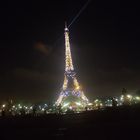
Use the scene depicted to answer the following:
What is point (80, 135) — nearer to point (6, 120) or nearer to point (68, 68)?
point (6, 120)

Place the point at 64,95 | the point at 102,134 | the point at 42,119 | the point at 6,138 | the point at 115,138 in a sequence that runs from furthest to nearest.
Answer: the point at 64,95 → the point at 42,119 → the point at 6,138 → the point at 102,134 → the point at 115,138

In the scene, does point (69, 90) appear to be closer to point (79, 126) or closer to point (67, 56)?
Result: point (67, 56)

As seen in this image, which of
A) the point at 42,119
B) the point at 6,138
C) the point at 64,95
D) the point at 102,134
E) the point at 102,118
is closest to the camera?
the point at 102,134

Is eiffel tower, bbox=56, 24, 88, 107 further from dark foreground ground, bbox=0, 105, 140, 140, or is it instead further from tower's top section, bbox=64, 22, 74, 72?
dark foreground ground, bbox=0, 105, 140, 140

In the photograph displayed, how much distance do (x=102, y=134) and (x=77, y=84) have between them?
2755 inches

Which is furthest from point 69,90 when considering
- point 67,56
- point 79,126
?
point 79,126

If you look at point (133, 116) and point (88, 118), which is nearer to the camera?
point (133, 116)

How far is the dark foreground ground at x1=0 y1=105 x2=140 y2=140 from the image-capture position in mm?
16259

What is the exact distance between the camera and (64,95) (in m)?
84.9

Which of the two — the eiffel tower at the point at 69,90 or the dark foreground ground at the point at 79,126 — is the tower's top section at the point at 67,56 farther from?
the dark foreground ground at the point at 79,126

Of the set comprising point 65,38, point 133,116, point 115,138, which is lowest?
point 115,138

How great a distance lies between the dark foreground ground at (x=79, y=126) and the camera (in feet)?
53.3

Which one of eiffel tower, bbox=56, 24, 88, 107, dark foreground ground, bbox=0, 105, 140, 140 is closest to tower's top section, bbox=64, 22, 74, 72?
eiffel tower, bbox=56, 24, 88, 107

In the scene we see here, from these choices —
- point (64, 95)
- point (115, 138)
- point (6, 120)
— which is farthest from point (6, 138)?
point (64, 95)
